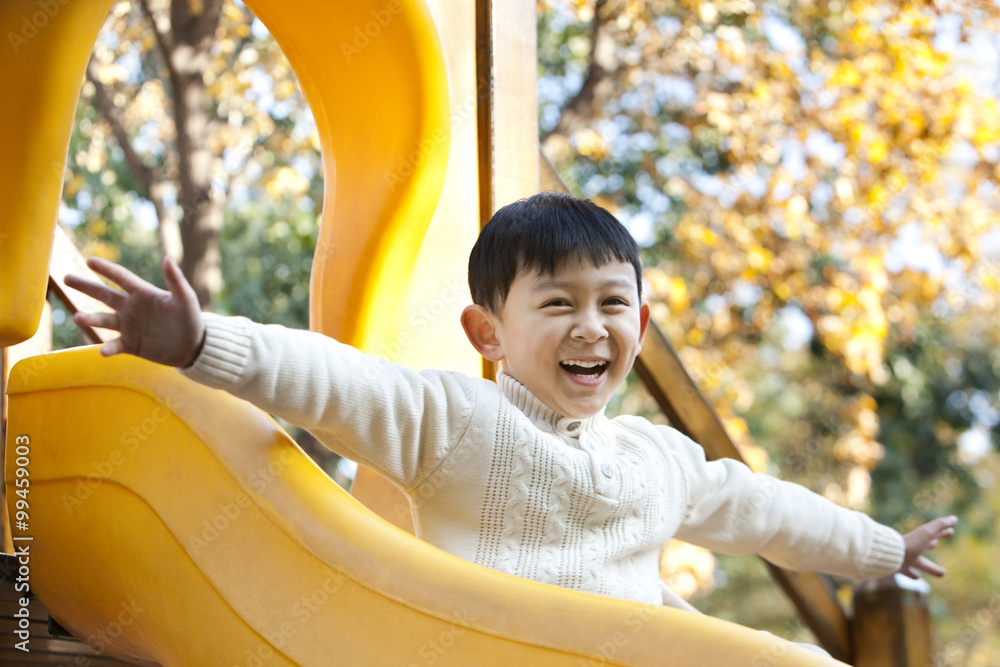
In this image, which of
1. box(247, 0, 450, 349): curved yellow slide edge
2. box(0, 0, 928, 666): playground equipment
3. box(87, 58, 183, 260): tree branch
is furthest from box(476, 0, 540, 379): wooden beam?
box(87, 58, 183, 260): tree branch

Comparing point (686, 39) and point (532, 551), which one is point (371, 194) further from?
point (686, 39)

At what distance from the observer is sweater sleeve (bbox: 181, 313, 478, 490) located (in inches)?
37.3

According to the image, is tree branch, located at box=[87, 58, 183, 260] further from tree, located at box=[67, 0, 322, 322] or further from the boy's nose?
the boy's nose

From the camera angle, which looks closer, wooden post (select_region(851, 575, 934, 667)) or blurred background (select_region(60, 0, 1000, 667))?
wooden post (select_region(851, 575, 934, 667))

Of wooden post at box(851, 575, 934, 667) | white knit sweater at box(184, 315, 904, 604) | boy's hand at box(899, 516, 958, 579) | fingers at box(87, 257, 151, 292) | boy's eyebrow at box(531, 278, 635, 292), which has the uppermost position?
fingers at box(87, 257, 151, 292)

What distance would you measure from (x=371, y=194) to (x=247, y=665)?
33.2 inches

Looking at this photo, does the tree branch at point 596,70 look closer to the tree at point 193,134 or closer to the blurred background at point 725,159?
the blurred background at point 725,159

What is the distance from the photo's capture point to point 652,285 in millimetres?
4551

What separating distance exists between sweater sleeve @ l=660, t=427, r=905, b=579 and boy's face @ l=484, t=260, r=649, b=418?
0.23 metres

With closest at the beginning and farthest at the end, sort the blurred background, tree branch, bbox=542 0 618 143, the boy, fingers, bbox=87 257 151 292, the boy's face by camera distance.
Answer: fingers, bbox=87 257 151 292 → the boy → the boy's face → the blurred background → tree branch, bbox=542 0 618 143

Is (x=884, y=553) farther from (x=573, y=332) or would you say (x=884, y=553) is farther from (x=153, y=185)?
(x=153, y=185)

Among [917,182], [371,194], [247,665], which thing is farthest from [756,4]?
[247,665]

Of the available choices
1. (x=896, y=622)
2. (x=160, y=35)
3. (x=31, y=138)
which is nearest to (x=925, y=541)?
(x=896, y=622)

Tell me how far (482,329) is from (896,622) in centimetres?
125
